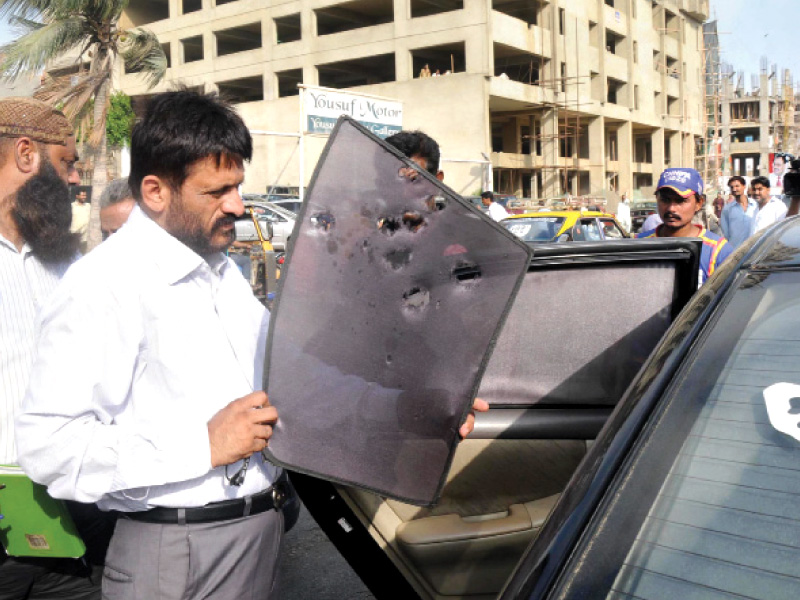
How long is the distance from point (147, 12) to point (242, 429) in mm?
50331

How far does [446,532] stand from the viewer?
2.21 metres

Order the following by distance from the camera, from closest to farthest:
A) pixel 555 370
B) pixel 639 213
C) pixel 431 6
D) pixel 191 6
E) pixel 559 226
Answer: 1. pixel 555 370
2. pixel 559 226
3. pixel 639 213
4. pixel 431 6
5. pixel 191 6

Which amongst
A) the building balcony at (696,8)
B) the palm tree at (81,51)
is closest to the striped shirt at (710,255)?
the palm tree at (81,51)

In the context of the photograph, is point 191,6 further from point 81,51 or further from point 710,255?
point 710,255

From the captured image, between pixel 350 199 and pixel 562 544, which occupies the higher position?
pixel 350 199

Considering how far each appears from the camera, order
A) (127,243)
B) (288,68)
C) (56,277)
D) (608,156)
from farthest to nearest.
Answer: (608,156) → (288,68) → (56,277) → (127,243)

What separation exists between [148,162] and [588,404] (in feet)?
5.10

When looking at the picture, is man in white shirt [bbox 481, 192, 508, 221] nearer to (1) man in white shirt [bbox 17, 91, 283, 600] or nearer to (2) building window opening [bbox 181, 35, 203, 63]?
(1) man in white shirt [bbox 17, 91, 283, 600]

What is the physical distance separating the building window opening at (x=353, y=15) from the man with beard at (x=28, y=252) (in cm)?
3811

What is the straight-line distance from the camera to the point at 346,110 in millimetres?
24094

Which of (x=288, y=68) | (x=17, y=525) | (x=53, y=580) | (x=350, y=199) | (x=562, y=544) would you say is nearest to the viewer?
(x=562, y=544)

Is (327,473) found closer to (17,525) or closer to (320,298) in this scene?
(320,298)

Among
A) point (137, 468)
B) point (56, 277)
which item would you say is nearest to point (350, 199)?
point (137, 468)

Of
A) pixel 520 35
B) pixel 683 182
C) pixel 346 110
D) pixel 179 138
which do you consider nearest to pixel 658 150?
pixel 520 35
